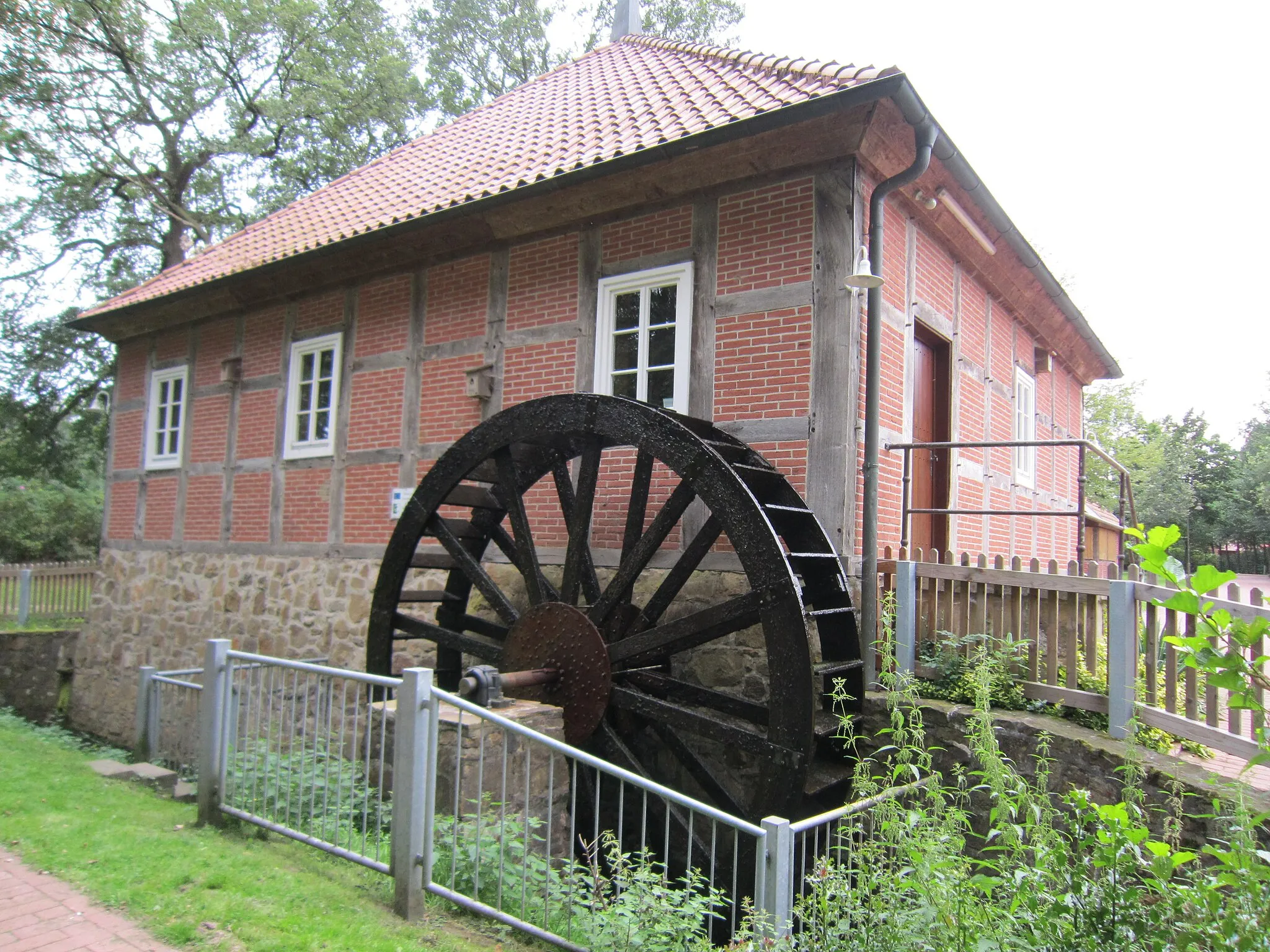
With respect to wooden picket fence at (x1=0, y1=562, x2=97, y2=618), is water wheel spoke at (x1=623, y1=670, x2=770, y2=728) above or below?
above

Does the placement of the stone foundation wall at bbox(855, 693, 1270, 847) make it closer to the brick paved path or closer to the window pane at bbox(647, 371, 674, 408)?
the window pane at bbox(647, 371, 674, 408)

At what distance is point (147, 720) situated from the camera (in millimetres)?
7098

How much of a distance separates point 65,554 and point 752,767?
21.4m

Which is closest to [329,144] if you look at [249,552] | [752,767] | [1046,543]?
[249,552]

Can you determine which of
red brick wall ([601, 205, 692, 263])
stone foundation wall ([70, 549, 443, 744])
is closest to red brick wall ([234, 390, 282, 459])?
stone foundation wall ([70, 549, 443, 744])

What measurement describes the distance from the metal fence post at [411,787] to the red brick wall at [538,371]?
3.36 meters

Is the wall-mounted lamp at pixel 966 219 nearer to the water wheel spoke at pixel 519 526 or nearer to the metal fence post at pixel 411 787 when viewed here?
the water wheel spoke at pixel 519 526

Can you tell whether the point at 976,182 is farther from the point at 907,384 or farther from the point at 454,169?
the point at 454,169

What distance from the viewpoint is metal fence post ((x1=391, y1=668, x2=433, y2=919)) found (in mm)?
3705

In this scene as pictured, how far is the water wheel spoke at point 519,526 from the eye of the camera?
6.00 meters

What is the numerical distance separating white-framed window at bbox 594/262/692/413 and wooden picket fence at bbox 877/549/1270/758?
1.95 meters

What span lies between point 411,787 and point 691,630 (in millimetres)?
1823

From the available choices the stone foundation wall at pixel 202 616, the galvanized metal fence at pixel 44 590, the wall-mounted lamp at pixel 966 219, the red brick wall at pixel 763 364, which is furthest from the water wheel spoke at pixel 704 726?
the galvanized metal fence at pixel 44 590

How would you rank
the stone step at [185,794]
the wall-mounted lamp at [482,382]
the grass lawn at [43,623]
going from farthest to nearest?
the grass lawn at [43,623] < the wall-mounted lamp at [482,382] < the stone step at [185,794]
